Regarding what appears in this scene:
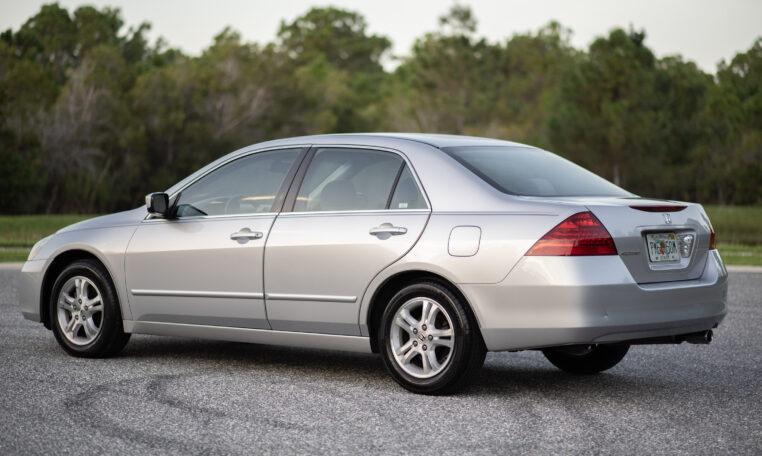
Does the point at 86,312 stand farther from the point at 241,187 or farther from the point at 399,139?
the point at 399,139

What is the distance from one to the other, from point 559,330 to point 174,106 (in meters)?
51.5

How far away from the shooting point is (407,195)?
623 cm

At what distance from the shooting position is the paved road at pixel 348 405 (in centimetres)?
484

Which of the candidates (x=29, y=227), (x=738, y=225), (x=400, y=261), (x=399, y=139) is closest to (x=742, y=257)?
(x=738, y=225)

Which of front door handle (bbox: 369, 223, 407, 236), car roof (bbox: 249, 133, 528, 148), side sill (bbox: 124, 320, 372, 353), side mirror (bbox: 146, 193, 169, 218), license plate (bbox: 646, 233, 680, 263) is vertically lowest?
side sill (bbox: 124, 320, 372, 353)

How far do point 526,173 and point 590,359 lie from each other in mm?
1528

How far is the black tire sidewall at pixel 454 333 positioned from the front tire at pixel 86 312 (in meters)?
2.26

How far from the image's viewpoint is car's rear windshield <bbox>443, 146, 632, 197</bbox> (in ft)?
20.0

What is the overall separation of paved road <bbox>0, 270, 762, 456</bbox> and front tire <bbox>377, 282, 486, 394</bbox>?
0.40 feet

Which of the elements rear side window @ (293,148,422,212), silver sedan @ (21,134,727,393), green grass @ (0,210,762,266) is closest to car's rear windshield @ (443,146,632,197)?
silver sedan @ (21,134,727,393)

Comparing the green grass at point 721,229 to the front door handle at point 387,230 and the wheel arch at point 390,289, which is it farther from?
the front door handle at point 387,230

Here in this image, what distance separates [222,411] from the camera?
555cm

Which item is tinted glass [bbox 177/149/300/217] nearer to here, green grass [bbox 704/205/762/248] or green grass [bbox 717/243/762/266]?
green grass [bbox 717/243/762/266]

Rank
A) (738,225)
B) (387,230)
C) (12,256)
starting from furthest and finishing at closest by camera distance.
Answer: (738,225) → (12,256) → (387,230)
